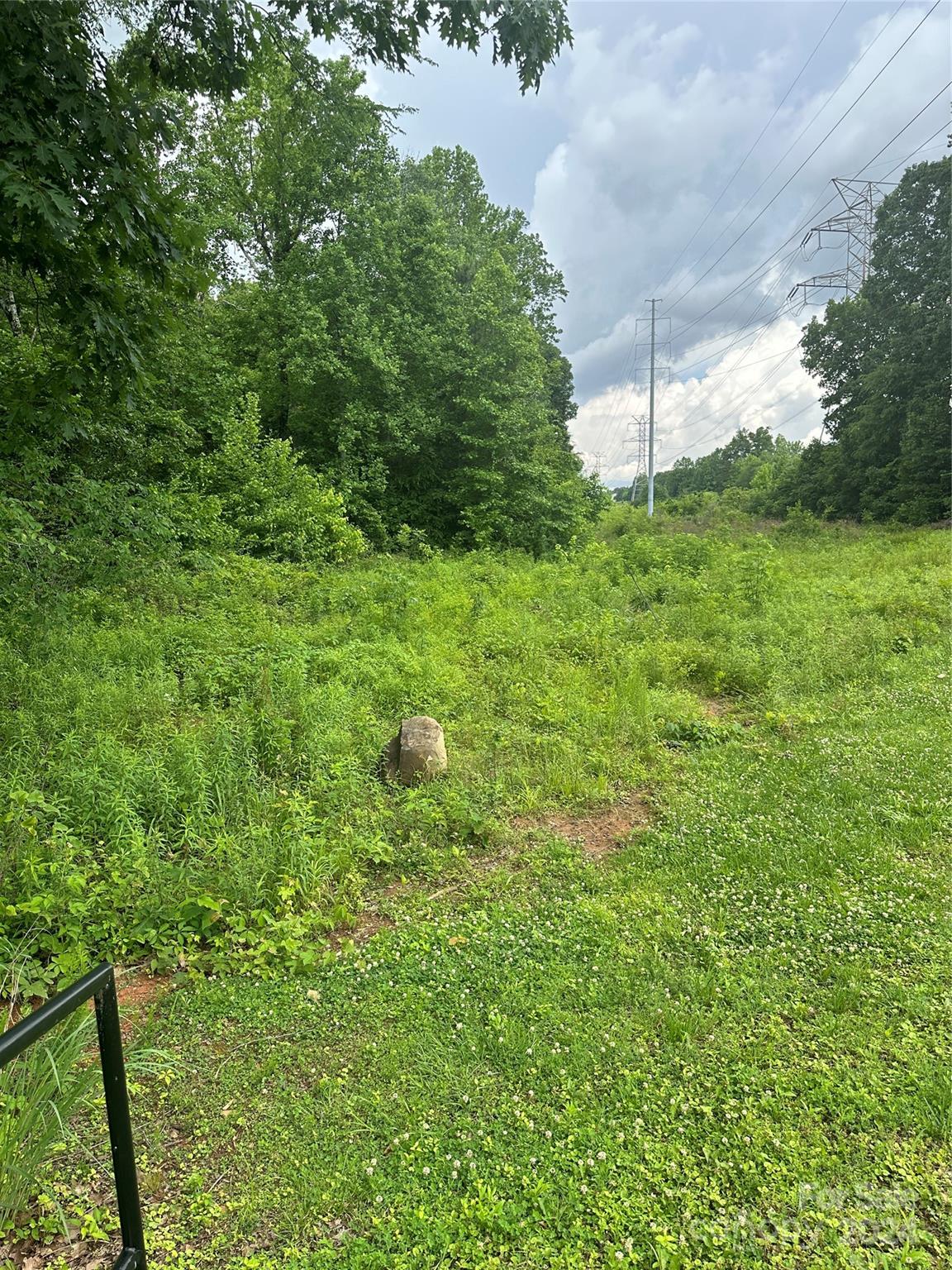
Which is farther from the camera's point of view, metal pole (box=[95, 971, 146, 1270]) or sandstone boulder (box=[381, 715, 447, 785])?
sandstone boulder (box=[381, 715, 447, 785])

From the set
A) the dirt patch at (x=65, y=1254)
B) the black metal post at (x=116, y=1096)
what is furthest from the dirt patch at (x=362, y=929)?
the black metal post at (x=116, y=1096)

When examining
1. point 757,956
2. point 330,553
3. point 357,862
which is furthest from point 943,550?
point 357,862

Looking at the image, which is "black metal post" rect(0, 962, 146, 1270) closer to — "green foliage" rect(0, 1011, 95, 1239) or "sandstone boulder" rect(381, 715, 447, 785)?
"green foliage" rect(0, 1011, 95, 1239)

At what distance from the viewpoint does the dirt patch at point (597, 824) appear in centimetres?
403

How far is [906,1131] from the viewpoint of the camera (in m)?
2.06

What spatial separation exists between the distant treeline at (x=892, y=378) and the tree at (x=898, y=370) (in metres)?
0.03

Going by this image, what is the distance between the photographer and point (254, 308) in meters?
14.5

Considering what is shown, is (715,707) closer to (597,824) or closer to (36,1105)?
(597,824)

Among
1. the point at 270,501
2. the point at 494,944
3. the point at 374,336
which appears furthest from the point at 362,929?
the point at 374,336

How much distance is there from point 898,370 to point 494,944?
27.6 meters

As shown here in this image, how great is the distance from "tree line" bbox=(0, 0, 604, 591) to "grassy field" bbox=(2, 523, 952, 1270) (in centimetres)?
238

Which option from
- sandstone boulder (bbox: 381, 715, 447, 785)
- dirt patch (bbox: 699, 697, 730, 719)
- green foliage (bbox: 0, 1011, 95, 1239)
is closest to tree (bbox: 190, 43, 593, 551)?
dirt patch (bbox: 699, 697, 730, 719)

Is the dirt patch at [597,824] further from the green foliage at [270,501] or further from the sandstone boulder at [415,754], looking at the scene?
the green foliage at [270,501]

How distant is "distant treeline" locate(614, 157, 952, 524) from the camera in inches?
832
